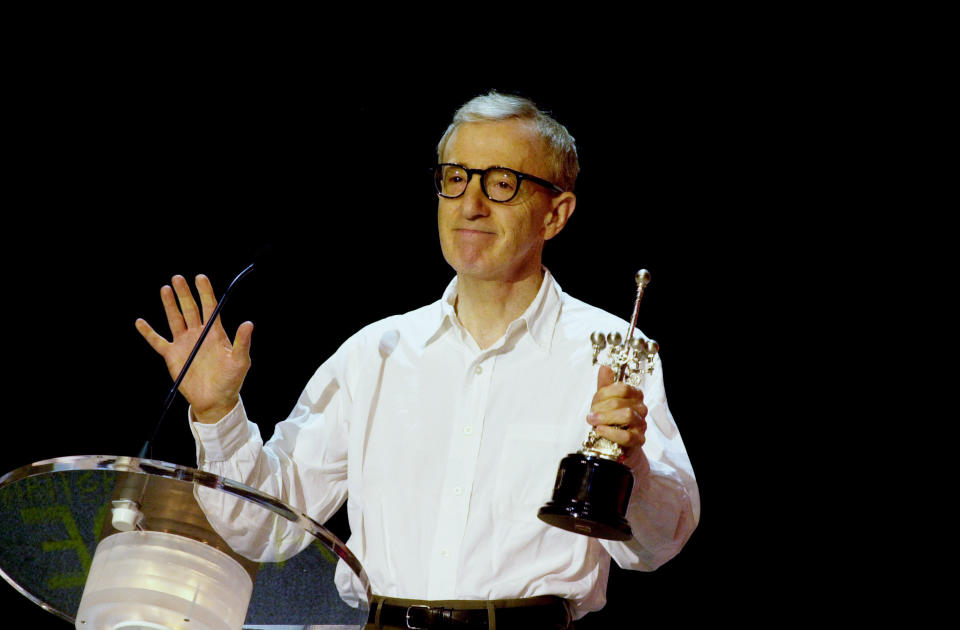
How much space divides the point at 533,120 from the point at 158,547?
160 cm

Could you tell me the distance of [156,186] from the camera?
3307 millimetres

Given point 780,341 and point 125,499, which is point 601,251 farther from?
point 125,499

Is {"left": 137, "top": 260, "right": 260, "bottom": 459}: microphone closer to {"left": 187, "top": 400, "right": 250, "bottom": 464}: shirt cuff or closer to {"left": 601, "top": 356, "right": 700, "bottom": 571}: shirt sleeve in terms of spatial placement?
{"left": 187, "top": 400, "right": 250, "bottom": 464}: shirt cuff

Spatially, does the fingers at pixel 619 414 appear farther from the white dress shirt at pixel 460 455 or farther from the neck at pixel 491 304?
the neck at pixel 491 304

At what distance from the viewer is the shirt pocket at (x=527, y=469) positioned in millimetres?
2406

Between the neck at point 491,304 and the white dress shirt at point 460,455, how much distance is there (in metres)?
0.04

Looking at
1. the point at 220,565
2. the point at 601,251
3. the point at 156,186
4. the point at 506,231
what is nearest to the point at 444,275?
the point at 601,251

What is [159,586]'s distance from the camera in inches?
54.6

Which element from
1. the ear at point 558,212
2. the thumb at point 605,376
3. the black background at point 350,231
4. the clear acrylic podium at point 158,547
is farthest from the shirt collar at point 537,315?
the clear acrylic podium at point 158,547

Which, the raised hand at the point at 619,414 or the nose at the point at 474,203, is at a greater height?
the nose at the point at 474,203

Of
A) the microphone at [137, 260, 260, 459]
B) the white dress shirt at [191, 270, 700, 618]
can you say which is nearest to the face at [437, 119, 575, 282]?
the white dress shirt at [191, 270, 700, 618]

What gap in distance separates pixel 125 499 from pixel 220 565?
155 mm

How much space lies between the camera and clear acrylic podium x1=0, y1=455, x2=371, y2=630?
4.37ft

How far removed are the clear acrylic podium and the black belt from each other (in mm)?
732
